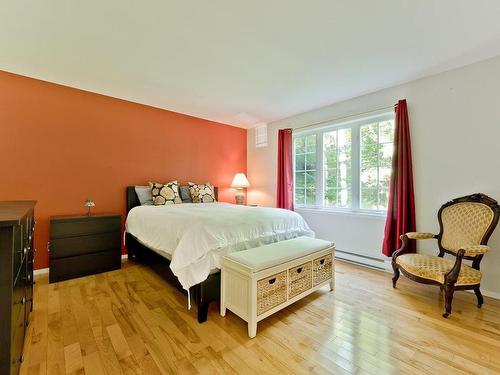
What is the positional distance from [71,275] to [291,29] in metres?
3.43

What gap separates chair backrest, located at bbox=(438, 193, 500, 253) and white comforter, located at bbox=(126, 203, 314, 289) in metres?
1.46

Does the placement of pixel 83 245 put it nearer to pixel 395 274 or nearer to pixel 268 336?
pixel 268 336

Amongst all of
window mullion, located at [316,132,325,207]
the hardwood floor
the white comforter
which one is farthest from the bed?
window mullion, located at [316,132,325,207]

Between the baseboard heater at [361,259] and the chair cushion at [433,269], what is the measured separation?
72 centimetres

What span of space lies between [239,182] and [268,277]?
2981 mm

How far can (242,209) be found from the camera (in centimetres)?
283

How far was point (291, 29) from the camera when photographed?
1942mm

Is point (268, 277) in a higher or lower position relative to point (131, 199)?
lower

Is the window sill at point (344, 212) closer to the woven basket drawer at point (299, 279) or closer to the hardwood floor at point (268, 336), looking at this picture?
the hardwood floor at point (268, 336)

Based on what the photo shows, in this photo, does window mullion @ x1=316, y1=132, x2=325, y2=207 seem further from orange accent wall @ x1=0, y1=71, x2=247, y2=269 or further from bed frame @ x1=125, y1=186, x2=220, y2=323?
bed frame @ x1=125, y1=186, x2=220, y2=323

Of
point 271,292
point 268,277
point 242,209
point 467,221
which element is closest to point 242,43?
point 242,209

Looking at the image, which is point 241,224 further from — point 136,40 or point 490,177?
point 490,177

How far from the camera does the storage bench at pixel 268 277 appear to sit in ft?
5.72

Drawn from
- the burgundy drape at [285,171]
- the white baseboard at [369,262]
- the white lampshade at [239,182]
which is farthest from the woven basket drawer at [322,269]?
the white lampshade at [239,182]
